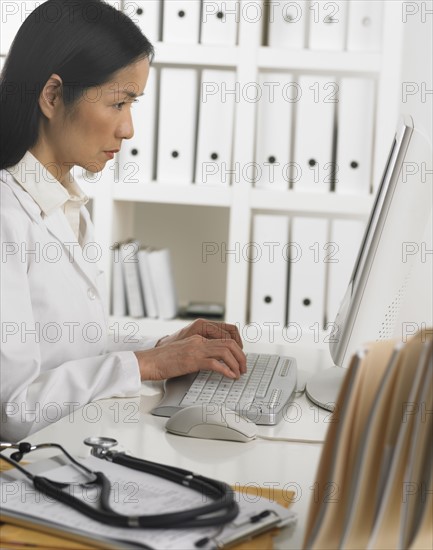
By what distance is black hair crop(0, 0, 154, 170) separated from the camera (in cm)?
150

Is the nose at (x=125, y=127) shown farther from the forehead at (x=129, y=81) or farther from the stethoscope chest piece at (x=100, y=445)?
the stethoscope chest piece at (x=100, y=445)

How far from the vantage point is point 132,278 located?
2682 mm

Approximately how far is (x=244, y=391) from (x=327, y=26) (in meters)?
1.58

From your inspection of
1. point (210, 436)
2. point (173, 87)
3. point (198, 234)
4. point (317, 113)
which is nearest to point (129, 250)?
point (198, 234)

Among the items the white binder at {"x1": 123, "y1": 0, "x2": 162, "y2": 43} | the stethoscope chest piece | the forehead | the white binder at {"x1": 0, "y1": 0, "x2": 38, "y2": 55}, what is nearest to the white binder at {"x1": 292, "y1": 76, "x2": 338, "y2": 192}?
the white binder at {"x1": 123, "y1": 0, "x2": 162, "y2": 43}

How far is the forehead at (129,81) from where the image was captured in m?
1.56

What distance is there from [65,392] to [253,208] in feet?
4.71

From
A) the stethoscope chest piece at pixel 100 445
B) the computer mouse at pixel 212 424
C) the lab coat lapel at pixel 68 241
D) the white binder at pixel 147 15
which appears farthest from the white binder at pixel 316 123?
the stethoscope chest piece at pixel 100 445

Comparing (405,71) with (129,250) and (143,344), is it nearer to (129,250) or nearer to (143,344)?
(129,250)

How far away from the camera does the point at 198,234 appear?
295cm

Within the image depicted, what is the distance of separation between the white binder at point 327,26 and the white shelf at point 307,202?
0.46 meters

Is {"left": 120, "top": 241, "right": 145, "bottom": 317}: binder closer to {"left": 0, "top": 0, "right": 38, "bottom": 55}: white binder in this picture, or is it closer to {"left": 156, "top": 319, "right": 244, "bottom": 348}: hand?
{"left": 0, "top": 0, "right": 38, "bottom": 55}: white binder

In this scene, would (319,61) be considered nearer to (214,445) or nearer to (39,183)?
(39,183)

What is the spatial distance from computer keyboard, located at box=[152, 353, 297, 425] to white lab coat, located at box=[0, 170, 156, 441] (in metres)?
0.08
